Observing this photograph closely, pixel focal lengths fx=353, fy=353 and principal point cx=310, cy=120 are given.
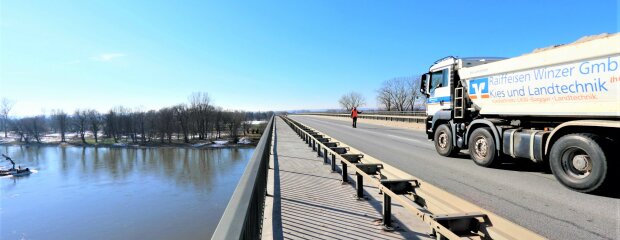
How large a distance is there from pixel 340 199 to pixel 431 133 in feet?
20.8

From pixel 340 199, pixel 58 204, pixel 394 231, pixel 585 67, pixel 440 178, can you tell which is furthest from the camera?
pixel 58 204

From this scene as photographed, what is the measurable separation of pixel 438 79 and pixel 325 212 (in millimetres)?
7044

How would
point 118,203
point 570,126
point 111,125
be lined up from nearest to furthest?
point 570,126 < point 118,203 < point 111,125

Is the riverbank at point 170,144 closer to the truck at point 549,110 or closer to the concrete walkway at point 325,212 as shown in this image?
the truck at point 549,110

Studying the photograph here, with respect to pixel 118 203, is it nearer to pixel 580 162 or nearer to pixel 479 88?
pixel 479 88

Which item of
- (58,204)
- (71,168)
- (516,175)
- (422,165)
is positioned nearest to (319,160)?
(422,165)

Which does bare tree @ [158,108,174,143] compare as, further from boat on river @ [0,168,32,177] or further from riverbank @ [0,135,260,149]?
boat on river @ [0,168,32,177]

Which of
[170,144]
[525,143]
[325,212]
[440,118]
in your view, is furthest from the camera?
[170,144]

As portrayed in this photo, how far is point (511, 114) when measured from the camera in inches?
A: 300

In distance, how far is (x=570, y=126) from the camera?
5992 millimetres

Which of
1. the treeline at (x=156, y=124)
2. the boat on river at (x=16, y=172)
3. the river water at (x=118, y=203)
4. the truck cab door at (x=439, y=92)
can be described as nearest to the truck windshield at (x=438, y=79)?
the truck cab door at (x=439, y=92)

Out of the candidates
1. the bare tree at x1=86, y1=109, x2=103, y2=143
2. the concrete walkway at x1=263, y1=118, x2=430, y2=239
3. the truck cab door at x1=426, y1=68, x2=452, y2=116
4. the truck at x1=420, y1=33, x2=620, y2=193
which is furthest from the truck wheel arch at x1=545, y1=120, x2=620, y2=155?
the bare tree at x1=86, y1=109, x2=103, y2=143

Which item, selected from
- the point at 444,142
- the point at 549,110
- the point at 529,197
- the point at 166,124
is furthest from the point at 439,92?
the point at 166,124

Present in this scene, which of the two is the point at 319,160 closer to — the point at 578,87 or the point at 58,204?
the point at 578,87
